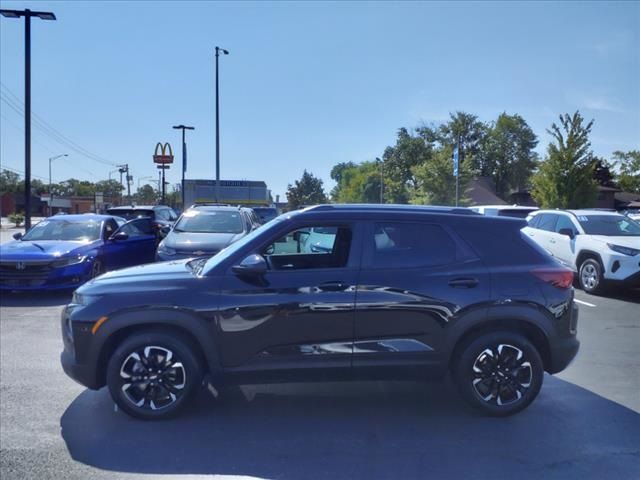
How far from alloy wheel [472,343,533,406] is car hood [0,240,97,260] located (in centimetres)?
804

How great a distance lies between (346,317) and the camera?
4238mm

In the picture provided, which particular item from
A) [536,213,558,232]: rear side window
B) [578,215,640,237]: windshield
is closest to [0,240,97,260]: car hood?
[536,213,558,232]: rear side window

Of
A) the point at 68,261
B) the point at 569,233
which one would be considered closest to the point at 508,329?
the point at 569,233

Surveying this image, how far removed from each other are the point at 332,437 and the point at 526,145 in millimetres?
69808

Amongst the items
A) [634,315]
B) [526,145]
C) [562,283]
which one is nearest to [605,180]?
[526,145]

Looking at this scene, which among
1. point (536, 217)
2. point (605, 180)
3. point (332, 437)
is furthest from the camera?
point (605, 180)

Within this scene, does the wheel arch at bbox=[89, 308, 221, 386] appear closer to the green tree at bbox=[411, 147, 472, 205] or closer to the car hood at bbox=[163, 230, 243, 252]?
the car hood at bbox=[163, 230, 243, 252]

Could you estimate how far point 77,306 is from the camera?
431cm

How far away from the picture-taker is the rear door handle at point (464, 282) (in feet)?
14.3

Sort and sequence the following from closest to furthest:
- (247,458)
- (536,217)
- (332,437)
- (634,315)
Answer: (247,458)
(332,437)
(634,315)
(536,217)

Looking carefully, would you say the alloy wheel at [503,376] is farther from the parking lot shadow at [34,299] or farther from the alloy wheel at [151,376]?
the parking lot shadow at [34,299]

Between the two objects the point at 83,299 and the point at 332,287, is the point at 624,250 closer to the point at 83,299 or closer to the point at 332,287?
the point at 332,287

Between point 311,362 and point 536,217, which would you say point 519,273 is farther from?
point 536,217

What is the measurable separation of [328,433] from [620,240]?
878 centimetres
